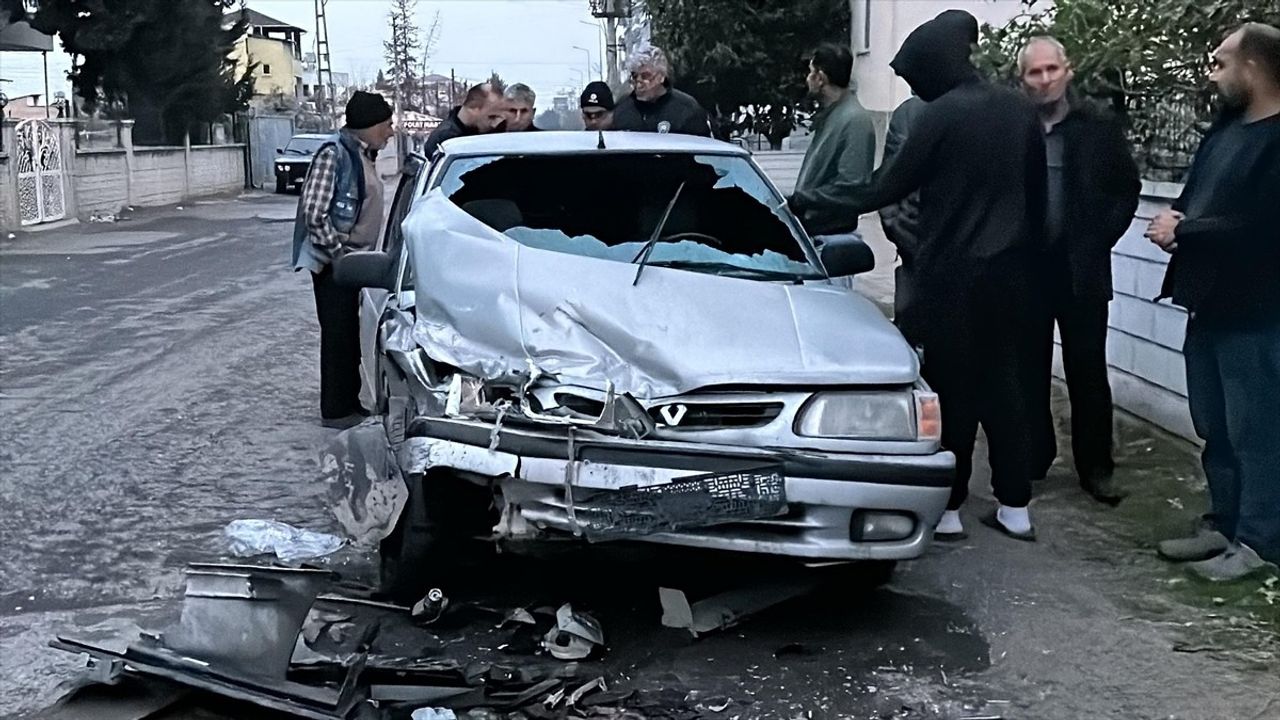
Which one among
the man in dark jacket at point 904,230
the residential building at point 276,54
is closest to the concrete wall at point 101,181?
the man in dark jacket at point 904,230

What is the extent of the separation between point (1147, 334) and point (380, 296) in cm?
A: 418

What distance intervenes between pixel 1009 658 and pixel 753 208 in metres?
2.14

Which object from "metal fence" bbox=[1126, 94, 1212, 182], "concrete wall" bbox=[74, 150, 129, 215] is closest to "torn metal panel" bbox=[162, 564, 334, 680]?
"metal fence" bbox=[1126, 94, 1212, 182]

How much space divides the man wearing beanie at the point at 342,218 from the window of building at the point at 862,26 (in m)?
15.8

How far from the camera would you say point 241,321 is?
12.8m

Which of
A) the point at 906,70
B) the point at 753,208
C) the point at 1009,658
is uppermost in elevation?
the point at 906,70

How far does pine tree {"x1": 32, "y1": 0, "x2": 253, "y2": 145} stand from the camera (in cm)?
3181

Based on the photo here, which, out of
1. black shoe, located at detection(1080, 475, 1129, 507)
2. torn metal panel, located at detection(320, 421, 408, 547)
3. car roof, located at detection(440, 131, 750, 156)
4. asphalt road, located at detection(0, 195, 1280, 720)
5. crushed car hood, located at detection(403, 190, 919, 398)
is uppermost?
car roof, located at detection(440, 131, 750, 156)

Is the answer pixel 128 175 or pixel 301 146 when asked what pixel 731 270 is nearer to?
pixel 128 175

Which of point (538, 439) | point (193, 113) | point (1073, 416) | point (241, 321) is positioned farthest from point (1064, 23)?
point (193, 113)

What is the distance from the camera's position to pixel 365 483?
4836 mm

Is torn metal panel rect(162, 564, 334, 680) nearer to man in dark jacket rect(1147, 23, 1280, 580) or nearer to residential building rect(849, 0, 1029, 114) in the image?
man in dark jacket rect(1147, 23, 1280, 580)

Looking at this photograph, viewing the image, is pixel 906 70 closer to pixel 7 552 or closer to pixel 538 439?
pixel 538 439

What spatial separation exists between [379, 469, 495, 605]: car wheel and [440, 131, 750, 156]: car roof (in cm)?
186
